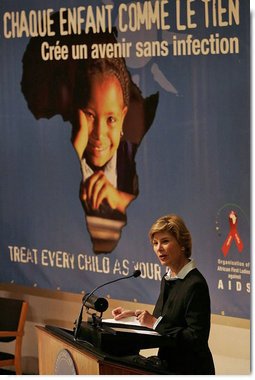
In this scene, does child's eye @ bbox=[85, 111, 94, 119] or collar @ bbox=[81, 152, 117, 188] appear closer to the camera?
collar @ bbox=[81, 152, 117, 188]

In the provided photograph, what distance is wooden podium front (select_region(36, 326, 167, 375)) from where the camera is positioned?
4.25m

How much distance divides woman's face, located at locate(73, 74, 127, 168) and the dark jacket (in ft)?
7.64

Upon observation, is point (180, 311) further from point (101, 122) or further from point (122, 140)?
point (101, 122)

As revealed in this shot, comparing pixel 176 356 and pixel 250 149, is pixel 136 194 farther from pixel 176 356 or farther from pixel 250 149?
pixel 176 356

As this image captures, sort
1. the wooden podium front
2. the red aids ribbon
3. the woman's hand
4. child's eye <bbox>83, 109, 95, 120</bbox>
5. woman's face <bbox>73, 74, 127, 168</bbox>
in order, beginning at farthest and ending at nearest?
1. child's eye <bbox>83, 109, 95, 120</bbox>
2. woman's face <bbox>73, 74, 127, 168</bbox>
3. the red aids ribbon
4. the woman's hand
5. the wooden podium front

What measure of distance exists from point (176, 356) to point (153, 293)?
2.02m

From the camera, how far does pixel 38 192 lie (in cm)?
739

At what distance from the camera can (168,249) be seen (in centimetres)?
488

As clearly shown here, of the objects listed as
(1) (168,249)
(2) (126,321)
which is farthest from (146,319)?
(1) (168,249)

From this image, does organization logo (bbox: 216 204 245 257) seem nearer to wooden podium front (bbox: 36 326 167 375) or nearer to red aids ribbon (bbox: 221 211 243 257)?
red aids ribbon (bbox: 221 211 243 257)

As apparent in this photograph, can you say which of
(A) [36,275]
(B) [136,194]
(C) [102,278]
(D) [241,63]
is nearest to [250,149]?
(D) [241,63]

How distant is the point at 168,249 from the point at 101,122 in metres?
2.29

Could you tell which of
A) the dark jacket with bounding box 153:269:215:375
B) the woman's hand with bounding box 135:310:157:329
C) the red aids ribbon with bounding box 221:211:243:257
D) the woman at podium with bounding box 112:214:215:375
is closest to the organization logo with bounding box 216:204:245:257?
the red aids ribbon with bounding box 221:211:243:257

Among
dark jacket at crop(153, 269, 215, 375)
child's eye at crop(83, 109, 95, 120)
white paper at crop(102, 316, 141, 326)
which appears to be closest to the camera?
dark jacket at crop(153, 269, 215, 375)
